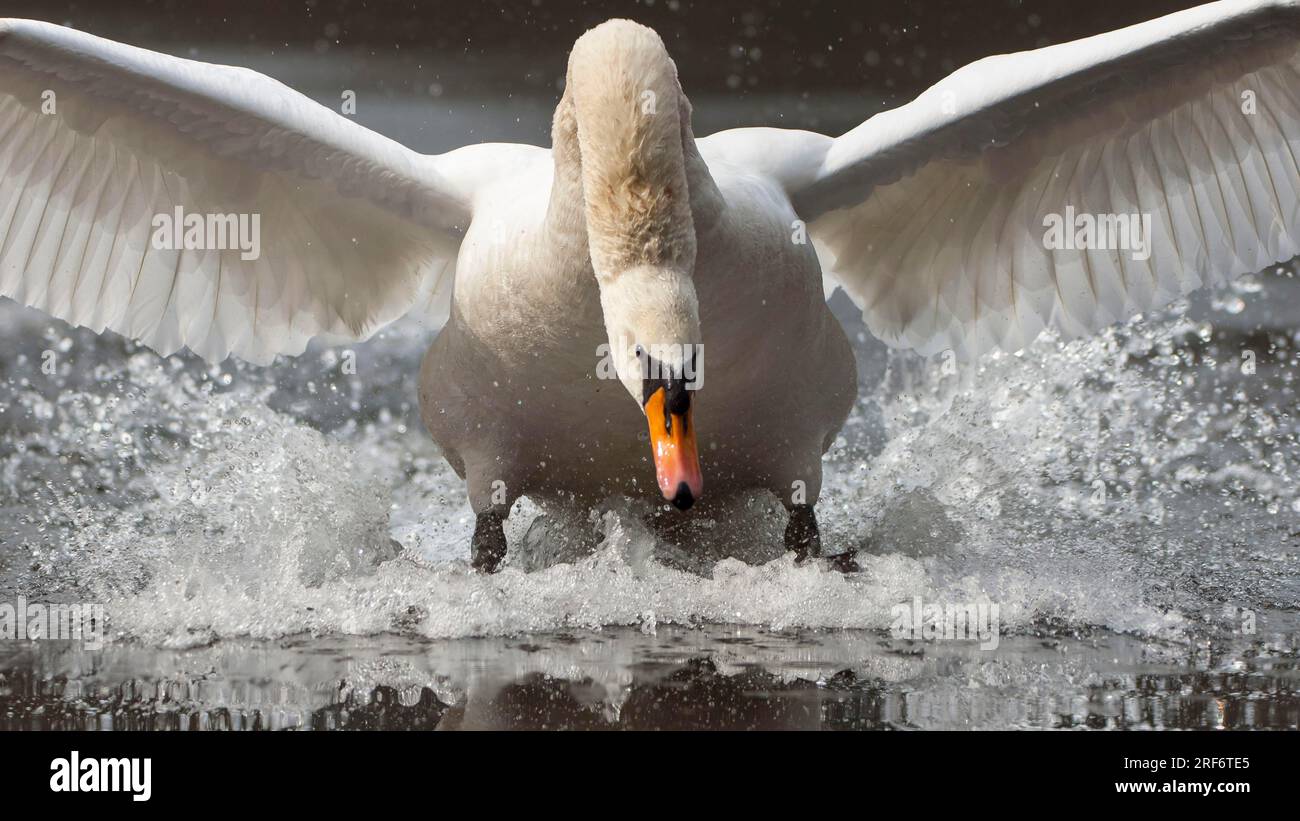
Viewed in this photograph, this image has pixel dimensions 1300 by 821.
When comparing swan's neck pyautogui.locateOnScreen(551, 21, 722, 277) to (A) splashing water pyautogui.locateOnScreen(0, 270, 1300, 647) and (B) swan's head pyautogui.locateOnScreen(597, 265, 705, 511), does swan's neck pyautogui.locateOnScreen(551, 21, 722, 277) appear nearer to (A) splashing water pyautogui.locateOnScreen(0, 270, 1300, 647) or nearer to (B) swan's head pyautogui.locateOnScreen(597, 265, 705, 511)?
(B) swan's head pyautogui.locateOnScreen(597, 265, 705, 511)

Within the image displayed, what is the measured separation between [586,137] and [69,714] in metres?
1.75

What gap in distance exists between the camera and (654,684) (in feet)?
10.4

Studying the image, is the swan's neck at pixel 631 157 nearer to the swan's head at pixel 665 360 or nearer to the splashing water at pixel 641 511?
the swan's head at pixel 665 360

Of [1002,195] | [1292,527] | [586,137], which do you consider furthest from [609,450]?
[1292,527]

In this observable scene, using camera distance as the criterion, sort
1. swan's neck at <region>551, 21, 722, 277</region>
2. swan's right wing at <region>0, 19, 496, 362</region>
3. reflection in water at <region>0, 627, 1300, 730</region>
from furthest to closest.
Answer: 1. swan's right wing at <region>0, 19, 496, 362</region>
2. swan's neck at <region>551, 21, 722, 277</region>
3. reflection in water at <region>0, 627, 1300, 730</region>

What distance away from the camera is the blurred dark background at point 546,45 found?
42.8 ft

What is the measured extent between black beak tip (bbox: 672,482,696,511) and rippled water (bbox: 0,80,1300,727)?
38 centimetres

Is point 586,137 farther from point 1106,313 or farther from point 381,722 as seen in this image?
A: point 1106,313

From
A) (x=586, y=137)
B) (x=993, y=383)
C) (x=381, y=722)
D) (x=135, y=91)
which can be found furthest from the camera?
(x=993, y=383)

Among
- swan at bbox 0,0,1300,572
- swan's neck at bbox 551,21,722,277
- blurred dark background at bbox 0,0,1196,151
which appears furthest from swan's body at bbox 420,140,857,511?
blurred dark background at bbox 0,0,1196,151

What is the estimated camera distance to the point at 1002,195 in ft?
17.2

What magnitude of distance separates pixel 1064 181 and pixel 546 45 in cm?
943

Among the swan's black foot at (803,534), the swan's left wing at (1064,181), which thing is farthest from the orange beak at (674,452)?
the swan's black foot at (803,534)

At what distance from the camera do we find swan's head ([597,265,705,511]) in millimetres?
3297
